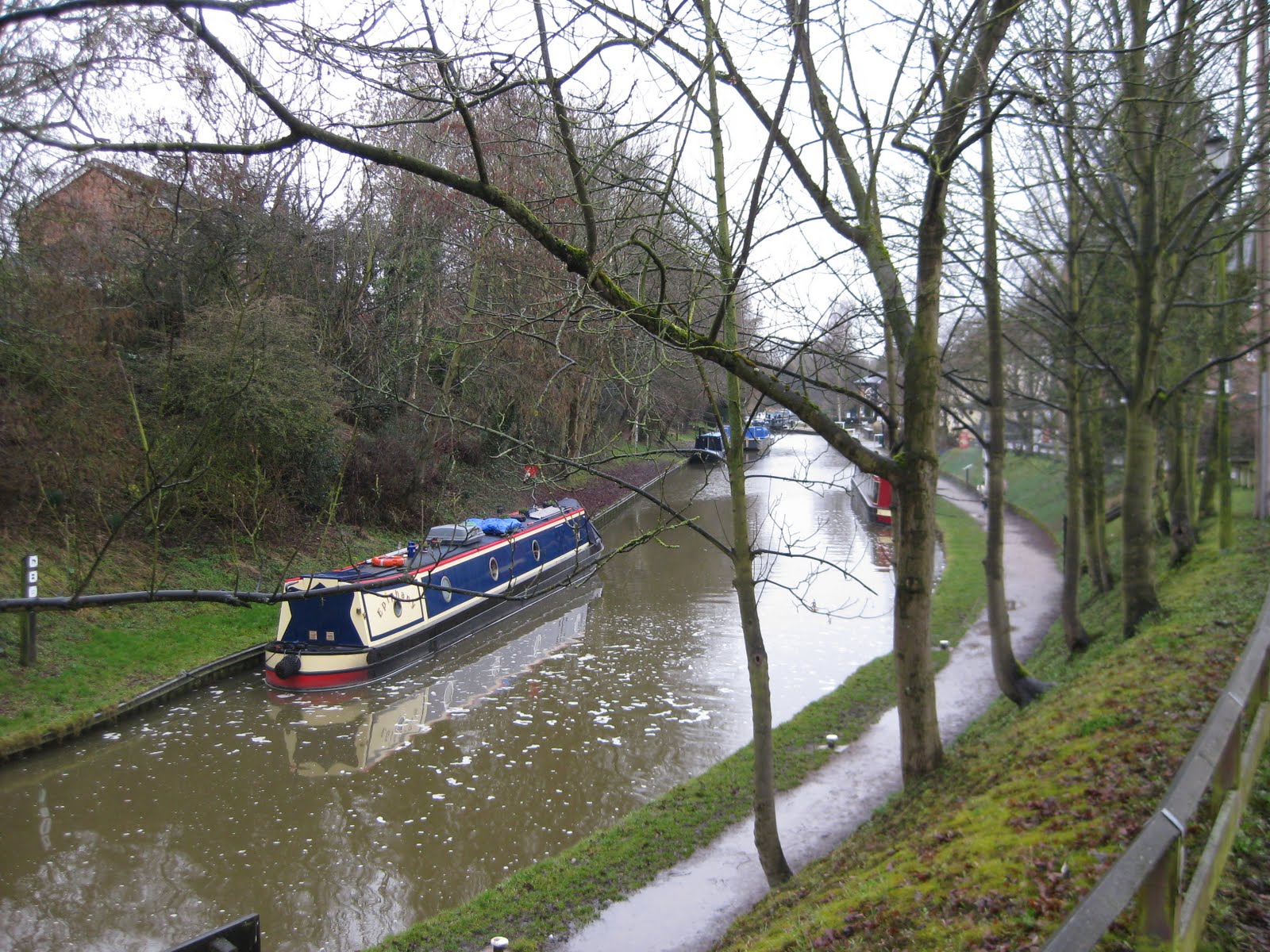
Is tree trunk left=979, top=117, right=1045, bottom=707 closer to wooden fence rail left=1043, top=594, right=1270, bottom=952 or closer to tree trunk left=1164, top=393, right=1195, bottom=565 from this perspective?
tree trunk left=1164, top=393, right=1195, bottom=565

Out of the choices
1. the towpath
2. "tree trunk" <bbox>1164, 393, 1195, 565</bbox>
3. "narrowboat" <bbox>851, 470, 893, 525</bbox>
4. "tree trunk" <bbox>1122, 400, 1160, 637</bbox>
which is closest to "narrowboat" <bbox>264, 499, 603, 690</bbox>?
the towpath

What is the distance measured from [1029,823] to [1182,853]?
3334mm

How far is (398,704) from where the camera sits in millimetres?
13133

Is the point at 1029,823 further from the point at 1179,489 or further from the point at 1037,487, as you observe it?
the point at 1037,487

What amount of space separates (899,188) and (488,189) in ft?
21.2

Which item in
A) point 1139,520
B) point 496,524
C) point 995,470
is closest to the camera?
point 995,470

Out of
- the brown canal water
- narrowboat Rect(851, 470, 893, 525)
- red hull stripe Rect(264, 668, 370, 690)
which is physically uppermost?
narrowboat Rect(851, 470, 893, 525)

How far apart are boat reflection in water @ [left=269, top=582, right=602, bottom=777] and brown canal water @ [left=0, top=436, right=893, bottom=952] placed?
4cm

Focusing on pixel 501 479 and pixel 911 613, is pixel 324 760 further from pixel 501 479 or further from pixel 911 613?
pixel 501 479

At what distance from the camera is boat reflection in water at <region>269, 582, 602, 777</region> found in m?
11.3

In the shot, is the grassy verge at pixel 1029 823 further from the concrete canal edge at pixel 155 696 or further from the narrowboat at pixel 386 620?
the concrete canal edge at pixel 155 696

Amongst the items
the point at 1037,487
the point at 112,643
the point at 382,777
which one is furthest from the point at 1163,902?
the point at 1037,487

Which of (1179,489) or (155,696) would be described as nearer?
(155,696)

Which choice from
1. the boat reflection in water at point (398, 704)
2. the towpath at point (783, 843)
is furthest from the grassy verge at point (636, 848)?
the boat reflection in water at point (398, 704)
